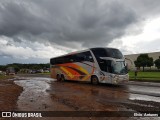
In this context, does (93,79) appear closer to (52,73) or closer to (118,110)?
(52,73)

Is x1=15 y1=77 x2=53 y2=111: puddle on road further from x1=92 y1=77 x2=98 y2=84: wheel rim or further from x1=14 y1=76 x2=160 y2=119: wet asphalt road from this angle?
x1=92 y1=77 x2=98 y2=84: wheel rim

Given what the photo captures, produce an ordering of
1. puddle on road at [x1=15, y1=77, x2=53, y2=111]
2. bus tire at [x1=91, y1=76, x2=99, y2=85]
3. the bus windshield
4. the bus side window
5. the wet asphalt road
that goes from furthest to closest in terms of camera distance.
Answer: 1. the bus side window
2. bus tire at [x1=91, y1=76, x2=99, y2=85]
3. the bus windshield
4. puddle on road at [x1=15, y1=77, x2=53, y2=111]
5. the wet asphalt road

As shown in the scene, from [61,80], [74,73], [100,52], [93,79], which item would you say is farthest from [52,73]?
[100,52]

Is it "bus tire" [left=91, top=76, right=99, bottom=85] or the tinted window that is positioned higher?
the tinted window

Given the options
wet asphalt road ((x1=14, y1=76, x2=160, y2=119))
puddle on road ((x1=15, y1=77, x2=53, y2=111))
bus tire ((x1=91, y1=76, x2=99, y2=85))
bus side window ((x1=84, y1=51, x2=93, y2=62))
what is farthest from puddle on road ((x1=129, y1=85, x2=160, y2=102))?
bus side window ((x1=84, y1=51, x2=93, y2=62))

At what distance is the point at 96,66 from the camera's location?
69.3ft

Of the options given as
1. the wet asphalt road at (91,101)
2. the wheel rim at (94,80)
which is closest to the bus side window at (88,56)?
the wheel rim at (94,80)

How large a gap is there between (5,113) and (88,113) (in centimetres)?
305

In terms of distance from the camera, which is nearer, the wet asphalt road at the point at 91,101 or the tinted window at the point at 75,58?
the wet asphalt road at the point at 91,101

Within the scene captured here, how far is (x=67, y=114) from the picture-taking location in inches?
310

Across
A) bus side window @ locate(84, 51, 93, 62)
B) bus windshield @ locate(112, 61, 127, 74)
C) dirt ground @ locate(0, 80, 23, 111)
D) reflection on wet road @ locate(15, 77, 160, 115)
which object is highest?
bus side window @ locate(84, 51, 93, 62)

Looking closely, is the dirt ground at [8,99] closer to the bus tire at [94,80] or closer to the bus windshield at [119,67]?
the bus tire at [94,80]

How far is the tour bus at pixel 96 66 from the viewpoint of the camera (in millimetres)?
19516

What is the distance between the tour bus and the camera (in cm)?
1952
